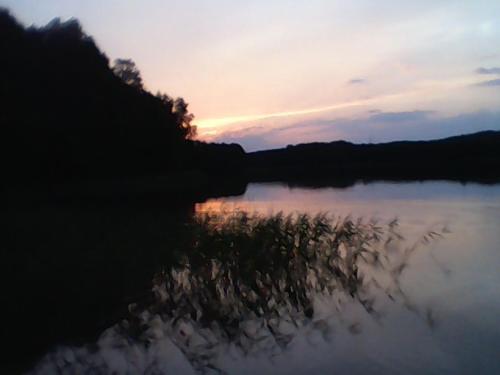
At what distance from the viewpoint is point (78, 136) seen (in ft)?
121

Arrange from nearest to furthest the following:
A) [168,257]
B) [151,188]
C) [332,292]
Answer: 1. [332,292]
2. [168,257]
3. [151,188]

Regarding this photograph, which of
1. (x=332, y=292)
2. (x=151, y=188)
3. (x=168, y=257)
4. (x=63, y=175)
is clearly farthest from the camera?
(x=151, y=188)

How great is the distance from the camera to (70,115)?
123ft

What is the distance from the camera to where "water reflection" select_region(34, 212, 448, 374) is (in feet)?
20.7

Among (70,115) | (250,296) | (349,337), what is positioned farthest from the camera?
(70,115)

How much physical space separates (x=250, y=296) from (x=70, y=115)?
31777 mm

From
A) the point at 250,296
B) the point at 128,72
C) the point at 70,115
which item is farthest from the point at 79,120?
the point at 250,296

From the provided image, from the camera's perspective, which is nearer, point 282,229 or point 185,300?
point 185,300

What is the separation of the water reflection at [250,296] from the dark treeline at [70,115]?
24154 millimetres

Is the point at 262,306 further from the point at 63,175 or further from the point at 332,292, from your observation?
the point at 63,175

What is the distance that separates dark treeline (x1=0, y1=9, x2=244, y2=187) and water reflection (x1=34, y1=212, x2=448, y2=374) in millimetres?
24154

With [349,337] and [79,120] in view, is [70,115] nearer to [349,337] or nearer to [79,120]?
[79,120]

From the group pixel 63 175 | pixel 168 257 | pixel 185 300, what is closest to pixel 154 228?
pixel 168 257

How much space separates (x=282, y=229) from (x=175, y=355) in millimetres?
4737
